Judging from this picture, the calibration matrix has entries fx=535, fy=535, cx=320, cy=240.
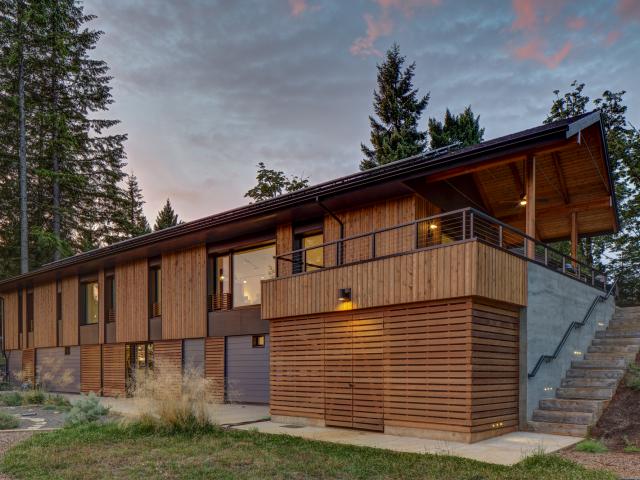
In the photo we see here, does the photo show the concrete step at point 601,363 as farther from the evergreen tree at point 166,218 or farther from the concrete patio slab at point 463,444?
the evergreen tree at point 166,218

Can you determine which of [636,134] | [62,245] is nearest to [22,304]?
[62,245]

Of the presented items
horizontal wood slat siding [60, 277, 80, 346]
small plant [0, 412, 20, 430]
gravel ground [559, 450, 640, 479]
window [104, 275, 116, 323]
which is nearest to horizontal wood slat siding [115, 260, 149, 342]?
window [104, 275, 116, 323]

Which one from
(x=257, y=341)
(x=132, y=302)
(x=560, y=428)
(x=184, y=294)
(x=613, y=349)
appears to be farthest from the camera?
(x=132, y=302)

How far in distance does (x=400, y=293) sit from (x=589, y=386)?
4.16 metres

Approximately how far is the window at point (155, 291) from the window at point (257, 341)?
425 centimetres

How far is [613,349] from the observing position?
36.8 feet

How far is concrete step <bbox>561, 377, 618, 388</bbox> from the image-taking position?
31.6 ft

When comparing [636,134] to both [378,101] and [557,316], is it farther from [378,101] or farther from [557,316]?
[557,316]

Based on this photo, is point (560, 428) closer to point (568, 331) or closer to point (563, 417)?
point (563, 417)

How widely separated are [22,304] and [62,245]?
520cm

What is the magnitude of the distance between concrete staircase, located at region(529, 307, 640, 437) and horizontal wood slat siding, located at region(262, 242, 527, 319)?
1920 millimetres

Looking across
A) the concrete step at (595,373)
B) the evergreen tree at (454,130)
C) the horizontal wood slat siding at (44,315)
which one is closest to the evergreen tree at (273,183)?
the evergreen tree at (454,130)

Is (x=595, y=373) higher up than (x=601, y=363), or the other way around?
(x=601, y=363)

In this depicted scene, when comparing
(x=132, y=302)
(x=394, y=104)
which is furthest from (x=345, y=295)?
(x=394, y=104)
